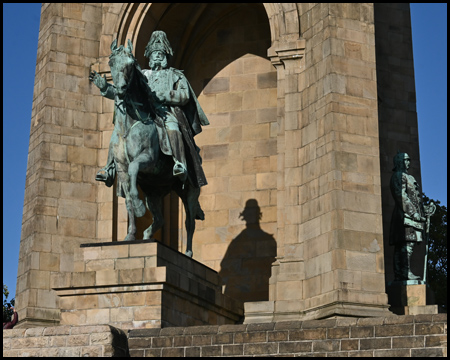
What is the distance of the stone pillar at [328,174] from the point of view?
22.3m

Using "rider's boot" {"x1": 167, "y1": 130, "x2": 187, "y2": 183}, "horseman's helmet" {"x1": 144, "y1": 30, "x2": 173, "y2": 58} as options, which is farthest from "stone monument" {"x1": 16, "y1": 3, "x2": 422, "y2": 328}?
"horseman's helmet" {"x1": 144, "y1": 30, "x2": 173, "y2": 58}

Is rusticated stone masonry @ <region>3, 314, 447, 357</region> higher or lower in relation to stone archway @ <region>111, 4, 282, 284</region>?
lower

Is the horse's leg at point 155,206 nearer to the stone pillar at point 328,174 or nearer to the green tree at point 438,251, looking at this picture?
the stone pillar at point 328,174

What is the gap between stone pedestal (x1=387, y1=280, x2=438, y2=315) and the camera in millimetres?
22812

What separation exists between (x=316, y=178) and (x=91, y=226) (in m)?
4.85

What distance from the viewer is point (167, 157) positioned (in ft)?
70.9

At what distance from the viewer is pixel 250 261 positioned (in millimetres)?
25938

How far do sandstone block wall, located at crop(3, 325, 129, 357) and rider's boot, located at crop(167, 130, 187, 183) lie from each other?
419cm

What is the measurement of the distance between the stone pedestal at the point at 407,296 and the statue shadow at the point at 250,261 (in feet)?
11.0

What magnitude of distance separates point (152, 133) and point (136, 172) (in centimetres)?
77

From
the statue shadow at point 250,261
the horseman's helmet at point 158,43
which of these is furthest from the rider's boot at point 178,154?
the statue shadow at point 250,261

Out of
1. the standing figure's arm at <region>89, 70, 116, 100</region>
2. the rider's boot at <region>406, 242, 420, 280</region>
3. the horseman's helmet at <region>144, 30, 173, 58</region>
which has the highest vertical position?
the horseman's helmet at <region>144, 30, 173, 58</region>

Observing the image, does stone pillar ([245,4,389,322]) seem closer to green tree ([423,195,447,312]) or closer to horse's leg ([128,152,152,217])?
horse's leg ([128,152,152,217])

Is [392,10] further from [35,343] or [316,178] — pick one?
[35,343]
